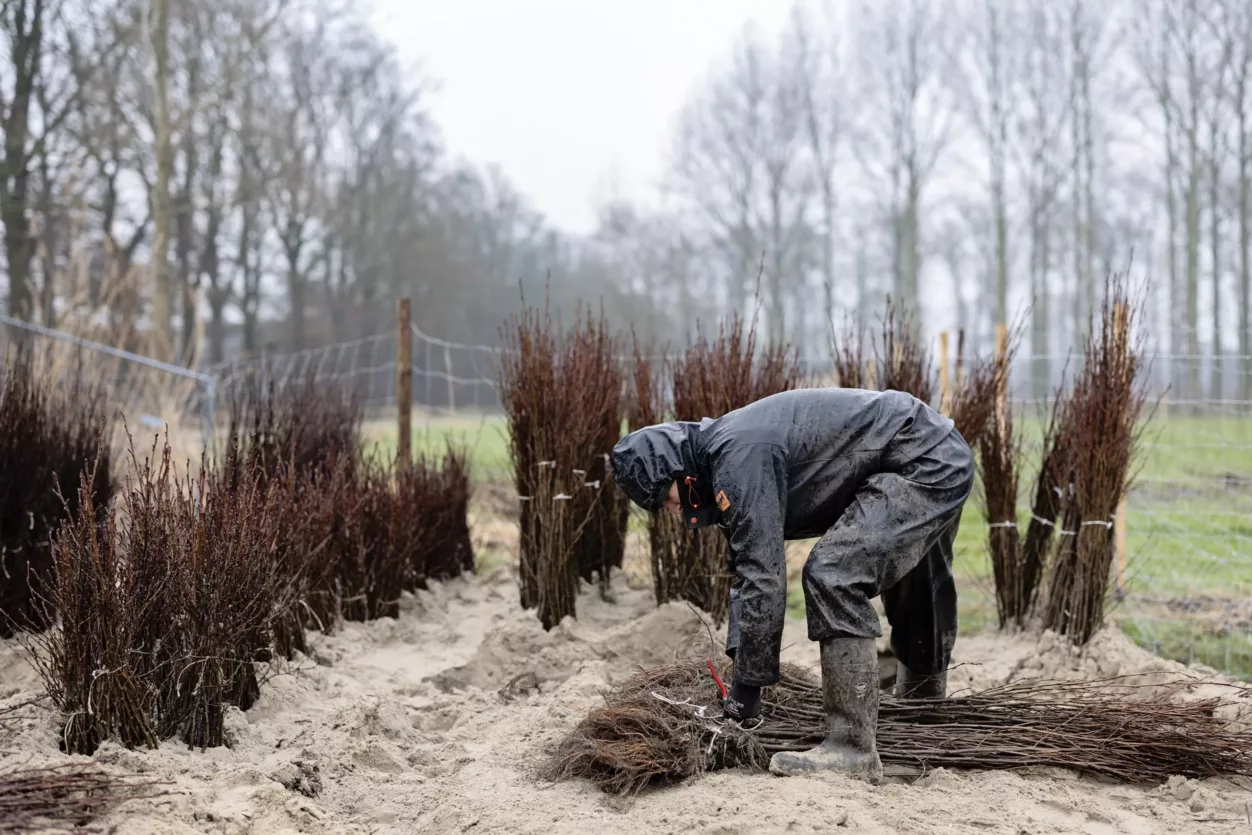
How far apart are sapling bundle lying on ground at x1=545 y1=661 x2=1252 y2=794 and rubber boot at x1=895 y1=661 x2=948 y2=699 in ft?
0.72

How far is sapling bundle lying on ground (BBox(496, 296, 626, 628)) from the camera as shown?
4.84 metres

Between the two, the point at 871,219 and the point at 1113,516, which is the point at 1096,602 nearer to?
the point at 1113,516

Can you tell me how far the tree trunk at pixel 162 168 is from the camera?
11.2 meters

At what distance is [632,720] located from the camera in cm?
303

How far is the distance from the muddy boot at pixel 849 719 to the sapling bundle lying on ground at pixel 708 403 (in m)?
1.73

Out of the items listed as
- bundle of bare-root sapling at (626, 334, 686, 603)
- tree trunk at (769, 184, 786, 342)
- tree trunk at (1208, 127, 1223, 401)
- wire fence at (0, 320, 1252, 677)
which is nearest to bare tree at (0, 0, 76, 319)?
wire fence at (0, 320, 1252, 677)

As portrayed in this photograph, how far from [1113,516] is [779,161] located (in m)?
22.9

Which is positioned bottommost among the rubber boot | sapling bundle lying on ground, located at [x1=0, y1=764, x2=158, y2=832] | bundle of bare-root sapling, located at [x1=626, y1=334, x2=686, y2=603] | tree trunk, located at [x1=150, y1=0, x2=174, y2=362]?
the rubber boot

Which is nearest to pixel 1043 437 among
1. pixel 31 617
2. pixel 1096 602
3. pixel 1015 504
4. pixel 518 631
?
pixel 1015 504

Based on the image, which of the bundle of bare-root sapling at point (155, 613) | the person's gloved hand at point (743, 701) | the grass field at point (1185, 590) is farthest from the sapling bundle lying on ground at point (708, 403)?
the bundle of bare-root sapling at point (155, 613)

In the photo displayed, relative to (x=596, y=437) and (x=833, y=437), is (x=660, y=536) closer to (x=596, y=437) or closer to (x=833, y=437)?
(x=596, y=437)

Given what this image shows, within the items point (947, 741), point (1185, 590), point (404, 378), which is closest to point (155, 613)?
point (947, 741)

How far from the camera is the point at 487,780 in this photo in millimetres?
3031

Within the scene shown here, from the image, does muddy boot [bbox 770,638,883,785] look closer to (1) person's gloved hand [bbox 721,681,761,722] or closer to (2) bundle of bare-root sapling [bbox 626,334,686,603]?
(1) person's gloved hand [bbox 721,681,761,722]
